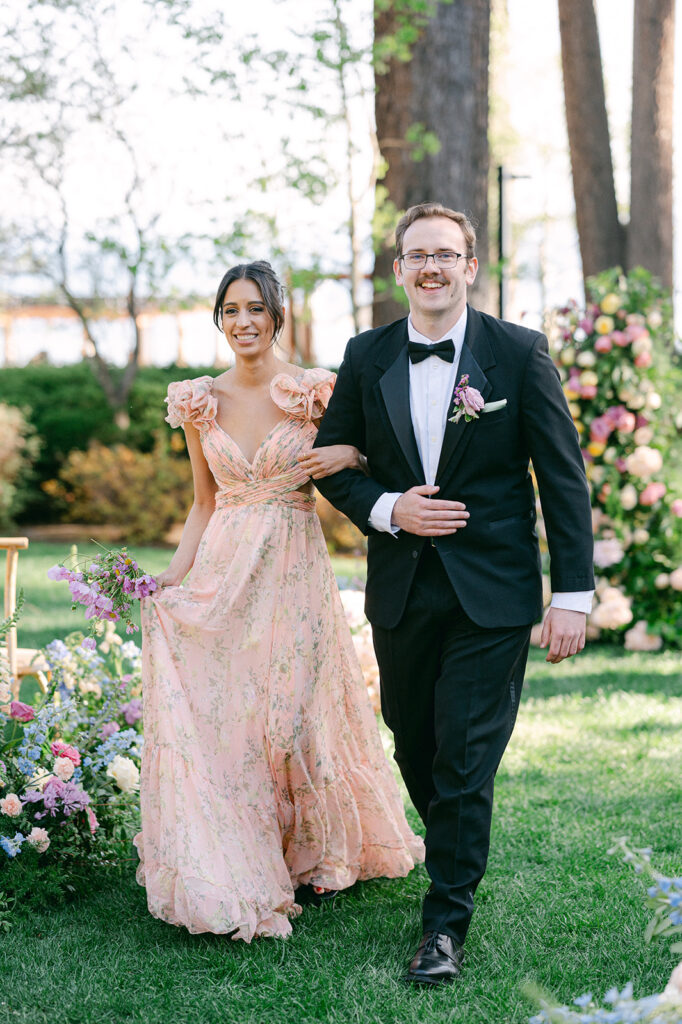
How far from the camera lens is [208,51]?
8938mm

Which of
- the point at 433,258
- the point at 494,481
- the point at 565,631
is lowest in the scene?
the point at 565,631

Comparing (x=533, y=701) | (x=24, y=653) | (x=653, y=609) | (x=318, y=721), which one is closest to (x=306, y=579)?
(x=318, y=721)

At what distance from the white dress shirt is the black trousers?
16 centimetres

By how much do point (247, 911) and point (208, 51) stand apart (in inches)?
293

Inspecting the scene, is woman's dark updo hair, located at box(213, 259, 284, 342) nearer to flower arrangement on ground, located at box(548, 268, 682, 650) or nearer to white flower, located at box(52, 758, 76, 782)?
white flower, located at box(52, 758, 76, 782)

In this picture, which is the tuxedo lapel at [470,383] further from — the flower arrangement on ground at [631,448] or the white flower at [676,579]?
the white flower at [676,579]

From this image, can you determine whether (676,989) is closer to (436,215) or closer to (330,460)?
(330,460)

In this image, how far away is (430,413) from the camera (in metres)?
3.35

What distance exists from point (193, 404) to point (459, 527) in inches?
43.1

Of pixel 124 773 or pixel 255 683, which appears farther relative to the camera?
pixel 124 773

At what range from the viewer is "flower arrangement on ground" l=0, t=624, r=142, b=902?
3.79 m

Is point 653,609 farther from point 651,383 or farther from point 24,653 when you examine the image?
point 24,653

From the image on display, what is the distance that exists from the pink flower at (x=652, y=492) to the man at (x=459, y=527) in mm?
4708

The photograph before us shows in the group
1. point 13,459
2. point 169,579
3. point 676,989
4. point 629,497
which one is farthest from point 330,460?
point 13,459
